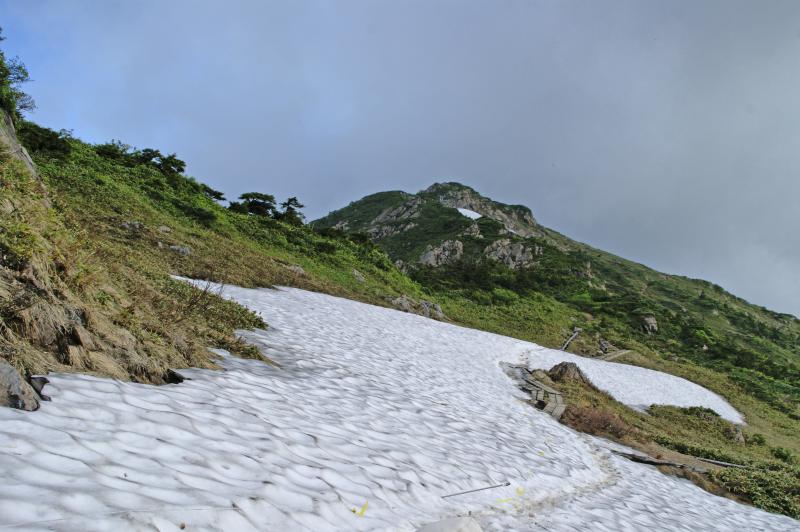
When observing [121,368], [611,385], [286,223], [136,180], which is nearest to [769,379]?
[611,385]

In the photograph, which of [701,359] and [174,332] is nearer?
[174,332]

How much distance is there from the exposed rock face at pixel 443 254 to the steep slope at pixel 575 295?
0.18 m

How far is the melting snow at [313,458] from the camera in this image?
2908mm

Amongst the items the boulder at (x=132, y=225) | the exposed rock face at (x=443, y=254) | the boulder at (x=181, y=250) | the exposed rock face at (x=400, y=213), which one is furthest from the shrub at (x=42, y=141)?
the exposed rock face at (x=400, y=213)

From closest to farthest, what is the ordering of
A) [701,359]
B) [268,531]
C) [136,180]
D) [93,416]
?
[268,531] < [93,416] < [136,180] < [701,359]

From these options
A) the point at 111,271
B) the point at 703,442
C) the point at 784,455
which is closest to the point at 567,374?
the point at 703,442

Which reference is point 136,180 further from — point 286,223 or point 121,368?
point 121,368

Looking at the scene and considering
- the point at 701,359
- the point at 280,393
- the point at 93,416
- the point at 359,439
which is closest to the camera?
the point at 93,416

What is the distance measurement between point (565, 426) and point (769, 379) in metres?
43.2

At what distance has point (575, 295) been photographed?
2611 inches

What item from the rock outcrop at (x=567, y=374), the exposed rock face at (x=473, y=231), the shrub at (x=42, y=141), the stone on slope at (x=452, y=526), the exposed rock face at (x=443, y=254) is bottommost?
the stone on slope at (x=452, y=526)

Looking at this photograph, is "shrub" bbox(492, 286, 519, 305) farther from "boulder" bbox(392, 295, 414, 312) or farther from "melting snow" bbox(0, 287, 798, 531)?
"melting snow" bbox(0, 287, 798, 531)

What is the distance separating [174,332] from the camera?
6.75 meters

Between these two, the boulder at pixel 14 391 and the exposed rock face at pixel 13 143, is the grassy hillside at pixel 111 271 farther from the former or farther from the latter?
the exposed rock face at pixel 13 143
